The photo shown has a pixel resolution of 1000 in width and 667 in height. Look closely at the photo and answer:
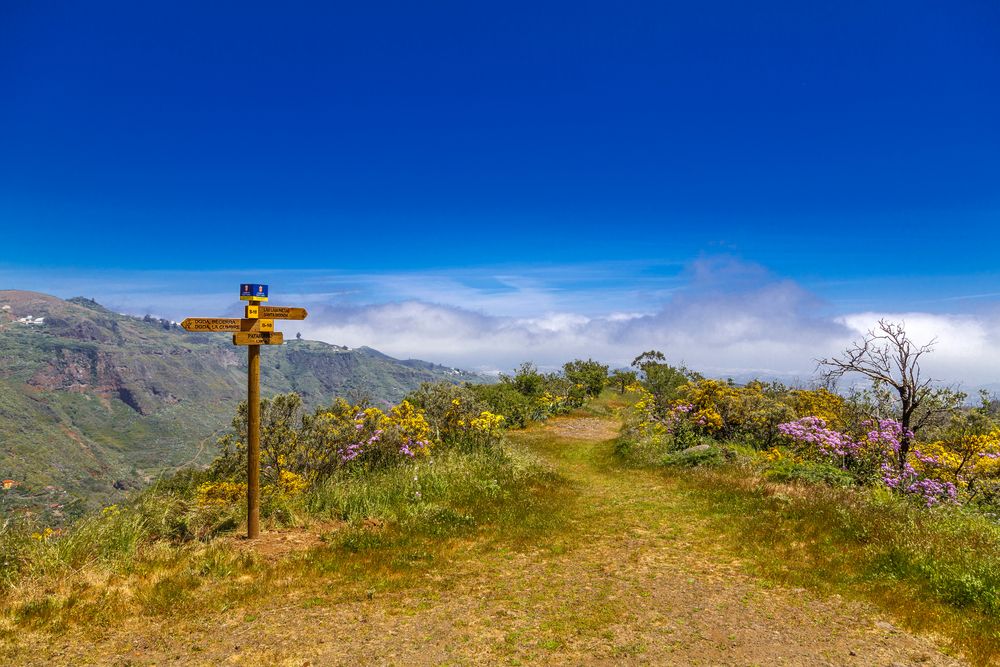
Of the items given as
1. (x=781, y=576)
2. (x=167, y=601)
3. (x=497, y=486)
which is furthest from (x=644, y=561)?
(x=167, y=601)

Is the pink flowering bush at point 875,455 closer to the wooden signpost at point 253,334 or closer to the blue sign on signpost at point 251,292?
the wooden signpost at point 253,334

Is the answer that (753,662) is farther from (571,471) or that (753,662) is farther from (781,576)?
(571,471)

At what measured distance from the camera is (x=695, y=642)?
626 centimetres

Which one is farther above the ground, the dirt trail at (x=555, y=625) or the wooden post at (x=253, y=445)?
the wooden post at (x=253, y=445)

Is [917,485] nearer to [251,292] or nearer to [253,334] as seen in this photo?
[253,334]

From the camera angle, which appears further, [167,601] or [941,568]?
[941,568]

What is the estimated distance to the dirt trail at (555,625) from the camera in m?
5.87

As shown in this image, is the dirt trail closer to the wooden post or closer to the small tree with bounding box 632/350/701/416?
the wooden post

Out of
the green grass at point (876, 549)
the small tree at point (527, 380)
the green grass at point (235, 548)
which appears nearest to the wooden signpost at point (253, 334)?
the green grass at point (235, 548)

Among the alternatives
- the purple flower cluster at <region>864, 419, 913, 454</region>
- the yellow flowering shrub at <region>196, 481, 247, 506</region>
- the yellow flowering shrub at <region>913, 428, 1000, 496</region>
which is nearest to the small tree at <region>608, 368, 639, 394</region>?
the purple flower cluster at <region>864, 419, 913, 454</region>

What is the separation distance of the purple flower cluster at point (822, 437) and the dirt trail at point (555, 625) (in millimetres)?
8107

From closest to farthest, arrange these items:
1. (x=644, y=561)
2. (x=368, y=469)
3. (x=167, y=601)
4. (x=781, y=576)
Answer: (x=167, y=601) → (x=781, y=576) → (x=644, y=561) → (x=368, y=469)

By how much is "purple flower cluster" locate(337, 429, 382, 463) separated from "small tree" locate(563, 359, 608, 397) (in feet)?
96.8

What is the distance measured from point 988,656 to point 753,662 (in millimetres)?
2630
